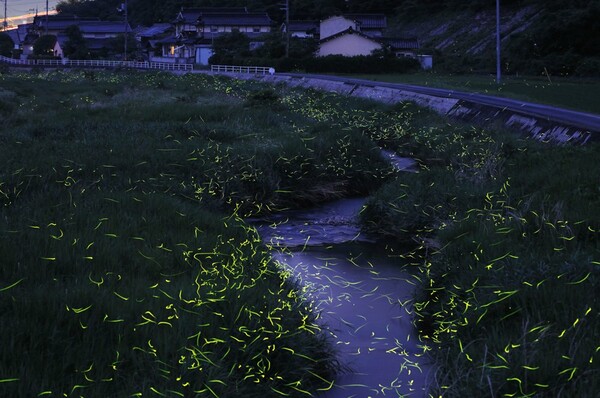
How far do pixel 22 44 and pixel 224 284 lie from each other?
117 m

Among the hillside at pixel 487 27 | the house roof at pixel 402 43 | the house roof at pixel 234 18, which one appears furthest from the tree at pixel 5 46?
the house roof at pixel 402 43

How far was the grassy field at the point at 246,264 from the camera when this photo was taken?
5.30 meters

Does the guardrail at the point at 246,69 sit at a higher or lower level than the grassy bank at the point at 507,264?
higher

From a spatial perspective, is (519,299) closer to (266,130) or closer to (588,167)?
(588,167)

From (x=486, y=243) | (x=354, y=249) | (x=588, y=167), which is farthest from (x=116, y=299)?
(x=588, y=167)

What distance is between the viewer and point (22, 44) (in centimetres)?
11075

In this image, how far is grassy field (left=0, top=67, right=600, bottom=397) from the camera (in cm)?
530

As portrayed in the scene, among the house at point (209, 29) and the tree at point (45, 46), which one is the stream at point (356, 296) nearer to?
the house at point (209, 29)

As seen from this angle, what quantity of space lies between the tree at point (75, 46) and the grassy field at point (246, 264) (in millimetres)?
74103

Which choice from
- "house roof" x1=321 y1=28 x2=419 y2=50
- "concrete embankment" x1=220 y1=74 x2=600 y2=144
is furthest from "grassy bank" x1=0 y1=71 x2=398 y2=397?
"house roof" x1=321 y1=28 x2=419 y2=50

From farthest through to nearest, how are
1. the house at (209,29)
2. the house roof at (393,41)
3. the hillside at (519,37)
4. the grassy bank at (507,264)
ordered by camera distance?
the house at (209,29) < the house roof at (393,41) < the hillside at (519,37) < the grassy bank at (507,264)

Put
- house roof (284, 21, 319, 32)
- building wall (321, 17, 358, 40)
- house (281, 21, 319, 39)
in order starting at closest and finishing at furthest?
building wall (321, 17, 358, 40) → house (281, 21, 319, 39) → house roof (284, 21, 319, 32)

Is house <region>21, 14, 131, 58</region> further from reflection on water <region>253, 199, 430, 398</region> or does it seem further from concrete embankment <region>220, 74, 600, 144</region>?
reflection on water <region>253, 199, 430, 398</region>

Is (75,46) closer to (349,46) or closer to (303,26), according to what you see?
(303,26)
